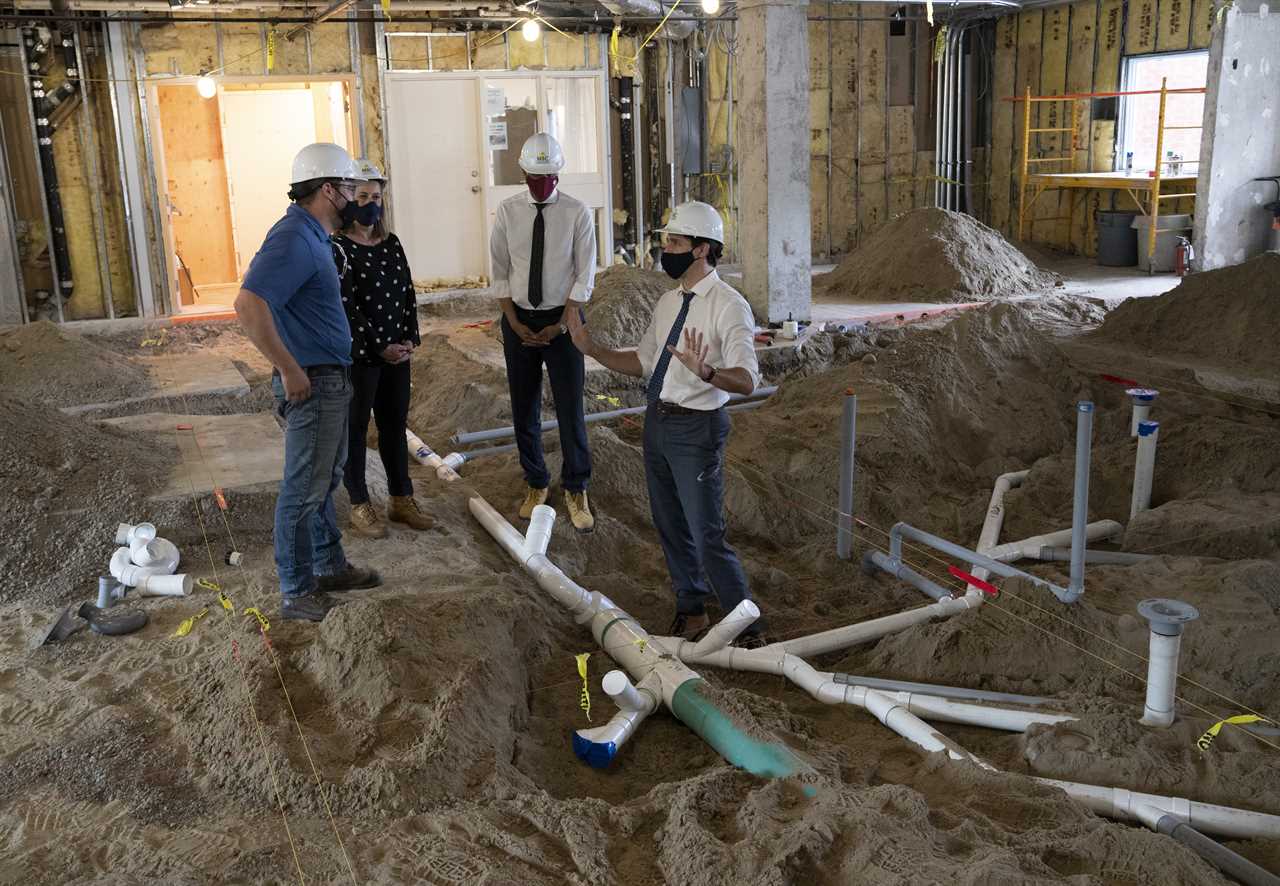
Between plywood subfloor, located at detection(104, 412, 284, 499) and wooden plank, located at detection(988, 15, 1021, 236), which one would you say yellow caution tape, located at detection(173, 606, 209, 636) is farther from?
wooden plank, located at detection(988, 15, 1021, 236)

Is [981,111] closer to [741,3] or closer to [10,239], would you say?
[741,3]

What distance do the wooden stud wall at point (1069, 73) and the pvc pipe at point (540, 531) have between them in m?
13.2

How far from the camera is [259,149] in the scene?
50.5 ft

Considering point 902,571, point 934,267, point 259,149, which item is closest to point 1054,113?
point 934,267

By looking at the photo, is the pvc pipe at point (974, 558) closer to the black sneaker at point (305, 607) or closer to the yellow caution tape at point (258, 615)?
the black sneaker at point (305, 607)

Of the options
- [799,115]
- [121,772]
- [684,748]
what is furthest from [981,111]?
[121,772]

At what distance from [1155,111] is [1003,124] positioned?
237cm

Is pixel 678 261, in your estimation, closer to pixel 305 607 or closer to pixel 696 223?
pixel 696 223

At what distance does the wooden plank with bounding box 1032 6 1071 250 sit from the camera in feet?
55.3

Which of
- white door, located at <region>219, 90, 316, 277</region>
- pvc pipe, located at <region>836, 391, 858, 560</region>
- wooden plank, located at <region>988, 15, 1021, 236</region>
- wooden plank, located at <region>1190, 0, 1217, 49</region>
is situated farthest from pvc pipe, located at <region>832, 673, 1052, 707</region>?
wooden plank, located at <region>988, 15, 1021, 236</region>

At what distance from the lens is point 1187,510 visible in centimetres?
643

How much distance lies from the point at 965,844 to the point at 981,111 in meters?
17.3

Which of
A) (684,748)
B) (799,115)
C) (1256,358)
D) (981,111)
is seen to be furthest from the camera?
(981,111)

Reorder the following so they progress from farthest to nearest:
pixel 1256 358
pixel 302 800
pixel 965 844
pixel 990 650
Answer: pixel 1256 358
pixel 990 650
pixel 302 800
pixel 965 844
